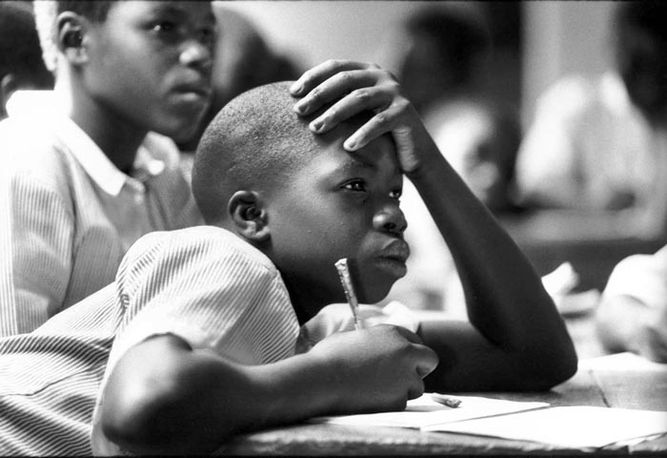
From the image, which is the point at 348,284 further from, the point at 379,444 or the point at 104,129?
the point at 104,129

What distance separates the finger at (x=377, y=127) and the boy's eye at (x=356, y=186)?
0.04 meters

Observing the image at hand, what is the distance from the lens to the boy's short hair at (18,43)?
2.30 metres

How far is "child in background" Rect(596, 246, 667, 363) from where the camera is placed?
1.90m

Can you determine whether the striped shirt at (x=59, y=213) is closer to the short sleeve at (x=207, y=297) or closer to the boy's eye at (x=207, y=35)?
the boy's eye at (x=207, y=35)

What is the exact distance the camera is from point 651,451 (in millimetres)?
1077

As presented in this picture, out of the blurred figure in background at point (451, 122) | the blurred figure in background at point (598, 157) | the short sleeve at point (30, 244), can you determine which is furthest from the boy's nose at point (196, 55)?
the blurred figure in background at point (598, 157)

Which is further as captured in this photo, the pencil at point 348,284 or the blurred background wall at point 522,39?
the blurred background wall at point 522,39

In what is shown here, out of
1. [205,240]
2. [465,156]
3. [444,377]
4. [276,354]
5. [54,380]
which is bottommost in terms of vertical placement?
[465,156]

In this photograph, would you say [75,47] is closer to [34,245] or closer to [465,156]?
[34,245]

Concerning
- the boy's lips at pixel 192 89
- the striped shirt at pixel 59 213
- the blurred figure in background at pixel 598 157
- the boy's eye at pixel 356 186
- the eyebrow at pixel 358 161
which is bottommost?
the blurred figure in background at pixel 598 157

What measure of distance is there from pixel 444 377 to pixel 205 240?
1.82 feet

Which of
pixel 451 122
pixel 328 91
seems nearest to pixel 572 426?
pixel 328 91

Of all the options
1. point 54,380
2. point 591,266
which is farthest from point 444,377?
point 591,266

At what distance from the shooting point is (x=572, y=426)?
117 cm
